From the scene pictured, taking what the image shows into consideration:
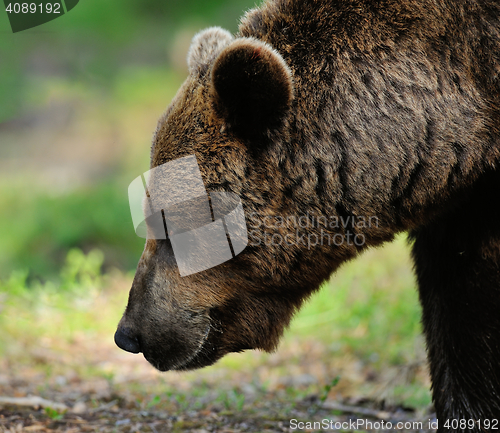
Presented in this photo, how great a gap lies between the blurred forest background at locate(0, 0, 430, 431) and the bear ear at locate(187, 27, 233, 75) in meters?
1.97

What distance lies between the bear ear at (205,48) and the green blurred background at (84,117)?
14.7 ft

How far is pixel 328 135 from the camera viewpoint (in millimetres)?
2467

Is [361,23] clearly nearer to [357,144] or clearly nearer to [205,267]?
[357,144]

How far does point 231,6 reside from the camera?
34.5 feet

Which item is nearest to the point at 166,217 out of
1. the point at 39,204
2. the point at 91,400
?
the point at 91,400

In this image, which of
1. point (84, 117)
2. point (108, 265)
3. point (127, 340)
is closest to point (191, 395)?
point (127, 340)

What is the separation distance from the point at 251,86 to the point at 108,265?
5730mm

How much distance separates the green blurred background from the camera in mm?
7836

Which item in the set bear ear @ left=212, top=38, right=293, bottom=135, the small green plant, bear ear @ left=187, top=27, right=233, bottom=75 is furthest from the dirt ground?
bear ear @ left=187, top=27, right=233, bottom=75

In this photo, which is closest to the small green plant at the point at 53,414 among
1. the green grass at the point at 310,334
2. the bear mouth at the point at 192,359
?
the bear mouth at the point at 192,359

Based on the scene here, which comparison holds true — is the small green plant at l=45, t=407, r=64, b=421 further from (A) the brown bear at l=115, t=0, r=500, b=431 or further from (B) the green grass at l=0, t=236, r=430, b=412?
(B) the green grass at l=0, t=236, r=430, b=412

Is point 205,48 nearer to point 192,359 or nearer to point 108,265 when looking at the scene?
point 192,359

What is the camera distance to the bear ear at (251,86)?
2283 mm

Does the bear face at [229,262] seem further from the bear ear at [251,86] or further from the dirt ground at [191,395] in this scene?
the dirt ground at [191,395]
